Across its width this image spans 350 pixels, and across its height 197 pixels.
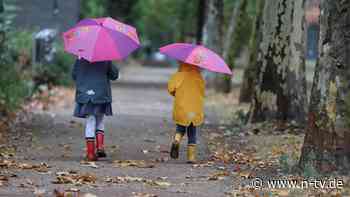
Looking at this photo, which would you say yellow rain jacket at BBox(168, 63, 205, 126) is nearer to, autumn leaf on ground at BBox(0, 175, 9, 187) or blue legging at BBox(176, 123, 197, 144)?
blue legging at BBox(176, 123, 197, 144)

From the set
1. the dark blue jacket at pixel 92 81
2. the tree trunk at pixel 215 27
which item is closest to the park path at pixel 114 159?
the dark blue jacket at pixel 92 81

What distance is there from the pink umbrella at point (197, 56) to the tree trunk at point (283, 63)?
6318 mm

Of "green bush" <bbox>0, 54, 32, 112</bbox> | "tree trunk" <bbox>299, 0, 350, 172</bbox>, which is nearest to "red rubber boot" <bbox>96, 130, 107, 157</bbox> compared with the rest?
"tree trunk" <bbox>299, 0, 350, 172</bbox>

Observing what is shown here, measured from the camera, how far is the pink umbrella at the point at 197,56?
40.1 ft

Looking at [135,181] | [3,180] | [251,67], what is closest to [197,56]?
[135,181]

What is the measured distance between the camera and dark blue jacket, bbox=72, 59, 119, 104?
41.9 feet

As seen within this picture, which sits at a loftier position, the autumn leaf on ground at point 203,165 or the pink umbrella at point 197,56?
the pink umbrella at point 197,56

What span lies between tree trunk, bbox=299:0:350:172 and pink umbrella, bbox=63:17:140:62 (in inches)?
110

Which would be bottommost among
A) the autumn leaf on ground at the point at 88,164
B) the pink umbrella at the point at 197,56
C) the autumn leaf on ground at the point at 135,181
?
the autumn leaf on ground at the point at 135,181

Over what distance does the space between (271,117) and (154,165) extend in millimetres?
7047

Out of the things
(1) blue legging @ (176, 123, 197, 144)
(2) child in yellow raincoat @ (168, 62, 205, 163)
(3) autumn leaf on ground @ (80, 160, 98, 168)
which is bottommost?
(3) autumn leaf on ground @ (80, 160, 98, 168)

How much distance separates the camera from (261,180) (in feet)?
34.8

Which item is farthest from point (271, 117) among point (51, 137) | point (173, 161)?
point (173, 161)

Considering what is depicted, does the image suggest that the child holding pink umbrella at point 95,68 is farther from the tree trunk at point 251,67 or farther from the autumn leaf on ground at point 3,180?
the tree trunk at point 251,67
